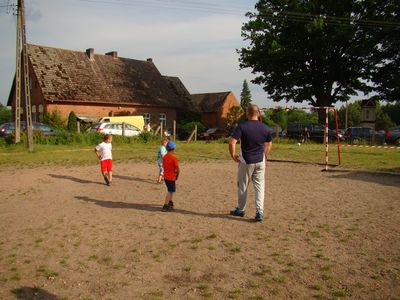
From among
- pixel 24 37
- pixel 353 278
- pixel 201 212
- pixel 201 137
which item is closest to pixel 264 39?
pixel 201 137

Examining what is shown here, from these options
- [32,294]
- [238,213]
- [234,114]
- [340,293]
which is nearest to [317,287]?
[340,293]

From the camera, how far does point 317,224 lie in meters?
7.23

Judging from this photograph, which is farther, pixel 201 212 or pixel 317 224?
pixel 201 212

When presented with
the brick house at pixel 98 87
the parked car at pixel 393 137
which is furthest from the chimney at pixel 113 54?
the parked car at pixel 393 137

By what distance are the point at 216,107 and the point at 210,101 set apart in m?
2.48

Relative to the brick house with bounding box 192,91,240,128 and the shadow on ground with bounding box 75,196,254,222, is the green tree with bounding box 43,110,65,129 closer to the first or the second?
the brick house with bounding box 192,91,240,128

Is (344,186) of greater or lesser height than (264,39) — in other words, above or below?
Result: below

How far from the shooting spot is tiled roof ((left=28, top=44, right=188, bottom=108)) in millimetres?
40781

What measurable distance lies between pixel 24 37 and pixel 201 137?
20166 mm

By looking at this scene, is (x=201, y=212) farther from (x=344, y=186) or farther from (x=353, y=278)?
(x=344, y=186)

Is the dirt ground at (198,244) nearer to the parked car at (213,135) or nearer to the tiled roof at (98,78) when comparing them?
the parked car at (213,135)

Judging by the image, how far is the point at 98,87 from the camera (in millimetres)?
43719

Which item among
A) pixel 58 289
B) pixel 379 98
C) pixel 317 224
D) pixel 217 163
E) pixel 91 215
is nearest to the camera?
pixel 58 289

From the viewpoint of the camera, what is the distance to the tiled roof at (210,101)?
57.9 m
